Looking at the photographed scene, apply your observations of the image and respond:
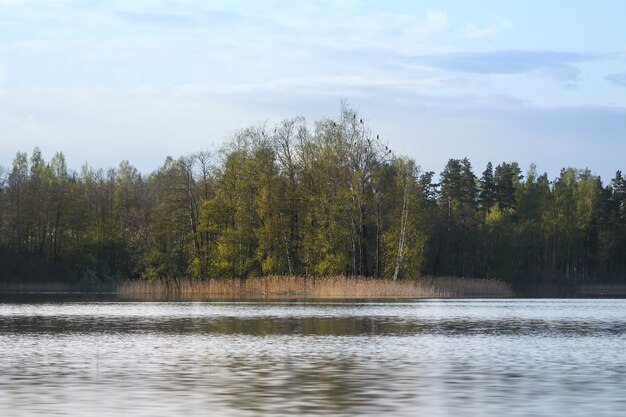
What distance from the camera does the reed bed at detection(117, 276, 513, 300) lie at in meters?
65.9

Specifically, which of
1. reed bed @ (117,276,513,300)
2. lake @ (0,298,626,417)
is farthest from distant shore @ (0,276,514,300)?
lake @ (0,298,626,417)

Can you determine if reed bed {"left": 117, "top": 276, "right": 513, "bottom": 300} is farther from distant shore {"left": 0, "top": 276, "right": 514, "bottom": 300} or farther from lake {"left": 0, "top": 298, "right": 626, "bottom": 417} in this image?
lake {"left": 0, "top": 298, "right": 626, "bottom": 417}

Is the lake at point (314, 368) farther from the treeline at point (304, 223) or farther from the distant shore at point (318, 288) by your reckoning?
the treeline at point (304, 223)

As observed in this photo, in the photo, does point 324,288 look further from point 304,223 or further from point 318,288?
point 304,223

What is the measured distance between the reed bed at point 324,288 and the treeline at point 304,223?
5.31 metres

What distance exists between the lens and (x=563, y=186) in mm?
136875

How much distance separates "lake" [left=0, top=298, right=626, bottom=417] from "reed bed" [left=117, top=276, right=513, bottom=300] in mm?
30161

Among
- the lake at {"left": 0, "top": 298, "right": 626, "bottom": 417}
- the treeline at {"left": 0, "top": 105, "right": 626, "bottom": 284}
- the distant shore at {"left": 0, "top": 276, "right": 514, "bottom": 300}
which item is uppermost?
the treeline at {"left": 0, "top": 105, "right": 626, "bottom": 284}

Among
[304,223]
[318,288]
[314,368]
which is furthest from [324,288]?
[314,368]

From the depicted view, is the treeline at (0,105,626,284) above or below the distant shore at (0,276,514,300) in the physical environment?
above

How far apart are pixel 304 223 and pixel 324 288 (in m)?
15.6

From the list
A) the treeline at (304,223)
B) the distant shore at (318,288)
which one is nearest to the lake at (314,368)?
the distant shore at (318,288)

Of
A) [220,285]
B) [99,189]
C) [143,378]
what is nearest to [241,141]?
[220,285]

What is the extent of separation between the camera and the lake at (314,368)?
1498 centimetres
